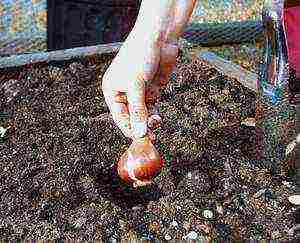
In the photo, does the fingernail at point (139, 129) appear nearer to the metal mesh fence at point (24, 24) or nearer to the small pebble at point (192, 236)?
the small pebble at point (192, 236)

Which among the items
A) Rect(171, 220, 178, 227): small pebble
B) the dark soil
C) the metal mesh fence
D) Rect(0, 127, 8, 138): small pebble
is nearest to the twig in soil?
the dark soil

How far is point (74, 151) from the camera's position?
1662 mm

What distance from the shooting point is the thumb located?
1071 mm

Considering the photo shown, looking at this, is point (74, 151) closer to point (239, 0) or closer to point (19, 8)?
point (19, 8)

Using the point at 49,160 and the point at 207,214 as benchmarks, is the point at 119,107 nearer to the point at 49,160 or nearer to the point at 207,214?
the point at 207,214

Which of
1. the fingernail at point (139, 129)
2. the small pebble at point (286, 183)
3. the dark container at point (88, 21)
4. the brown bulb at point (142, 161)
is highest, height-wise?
the fingernail at point (139, 129)

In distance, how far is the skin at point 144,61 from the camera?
3.39 ft

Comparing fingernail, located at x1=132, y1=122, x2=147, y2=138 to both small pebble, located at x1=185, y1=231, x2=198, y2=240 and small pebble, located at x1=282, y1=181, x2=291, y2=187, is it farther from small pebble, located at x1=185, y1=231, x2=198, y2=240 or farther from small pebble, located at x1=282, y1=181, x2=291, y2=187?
small pebble, located at x1=282, y1=181, x2=291, y2=187

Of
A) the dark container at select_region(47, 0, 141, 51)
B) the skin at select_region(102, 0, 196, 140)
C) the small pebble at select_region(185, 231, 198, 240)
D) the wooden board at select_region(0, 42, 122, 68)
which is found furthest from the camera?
the dark container at select_region(47, 0, 141, 51)

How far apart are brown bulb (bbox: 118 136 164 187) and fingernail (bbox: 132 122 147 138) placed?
0.09 ft

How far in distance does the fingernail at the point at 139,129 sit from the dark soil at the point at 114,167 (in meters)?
0.35

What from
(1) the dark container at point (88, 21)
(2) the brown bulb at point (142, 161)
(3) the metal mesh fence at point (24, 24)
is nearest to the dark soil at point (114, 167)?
(2) the brown bulb at point (142, 161)

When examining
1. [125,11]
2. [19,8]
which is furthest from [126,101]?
[19,8]

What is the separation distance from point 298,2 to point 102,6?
0.96 metres
